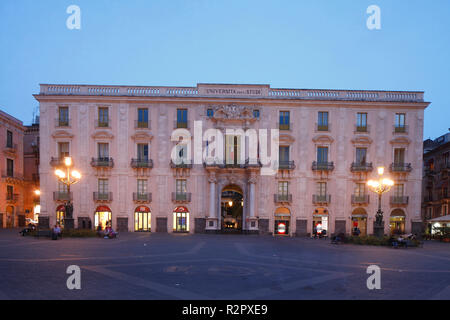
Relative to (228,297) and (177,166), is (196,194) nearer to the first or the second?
(177,166)

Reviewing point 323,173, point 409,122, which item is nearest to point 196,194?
point 323,173

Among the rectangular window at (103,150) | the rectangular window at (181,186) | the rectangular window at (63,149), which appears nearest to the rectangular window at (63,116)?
the rectangular window at (63,149)

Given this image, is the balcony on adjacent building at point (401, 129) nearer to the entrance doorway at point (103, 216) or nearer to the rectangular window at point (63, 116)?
the entrance doorway at point (103, 216)

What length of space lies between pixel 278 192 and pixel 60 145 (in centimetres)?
2433

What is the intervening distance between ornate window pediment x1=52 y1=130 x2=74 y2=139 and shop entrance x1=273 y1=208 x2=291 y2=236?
23789mm

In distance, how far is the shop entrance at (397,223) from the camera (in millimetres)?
31906

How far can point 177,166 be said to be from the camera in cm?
3173

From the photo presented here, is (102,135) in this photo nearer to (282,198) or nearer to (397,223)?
(282,198)

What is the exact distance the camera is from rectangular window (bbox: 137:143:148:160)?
32438 mm

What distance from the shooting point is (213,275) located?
36.4 feet

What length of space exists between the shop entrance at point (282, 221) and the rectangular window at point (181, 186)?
10343 mm

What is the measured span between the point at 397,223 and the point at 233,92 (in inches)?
893

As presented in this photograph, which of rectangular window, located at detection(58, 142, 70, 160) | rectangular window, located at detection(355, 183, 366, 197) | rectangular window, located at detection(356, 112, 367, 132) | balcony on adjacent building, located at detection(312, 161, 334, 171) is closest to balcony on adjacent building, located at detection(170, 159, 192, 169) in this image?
rectangular window, located at detection(58, 142, 70, 160)

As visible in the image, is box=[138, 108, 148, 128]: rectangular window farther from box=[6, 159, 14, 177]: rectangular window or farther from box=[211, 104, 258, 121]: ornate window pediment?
box=[6, 159, 14, 177]: rectangular window
